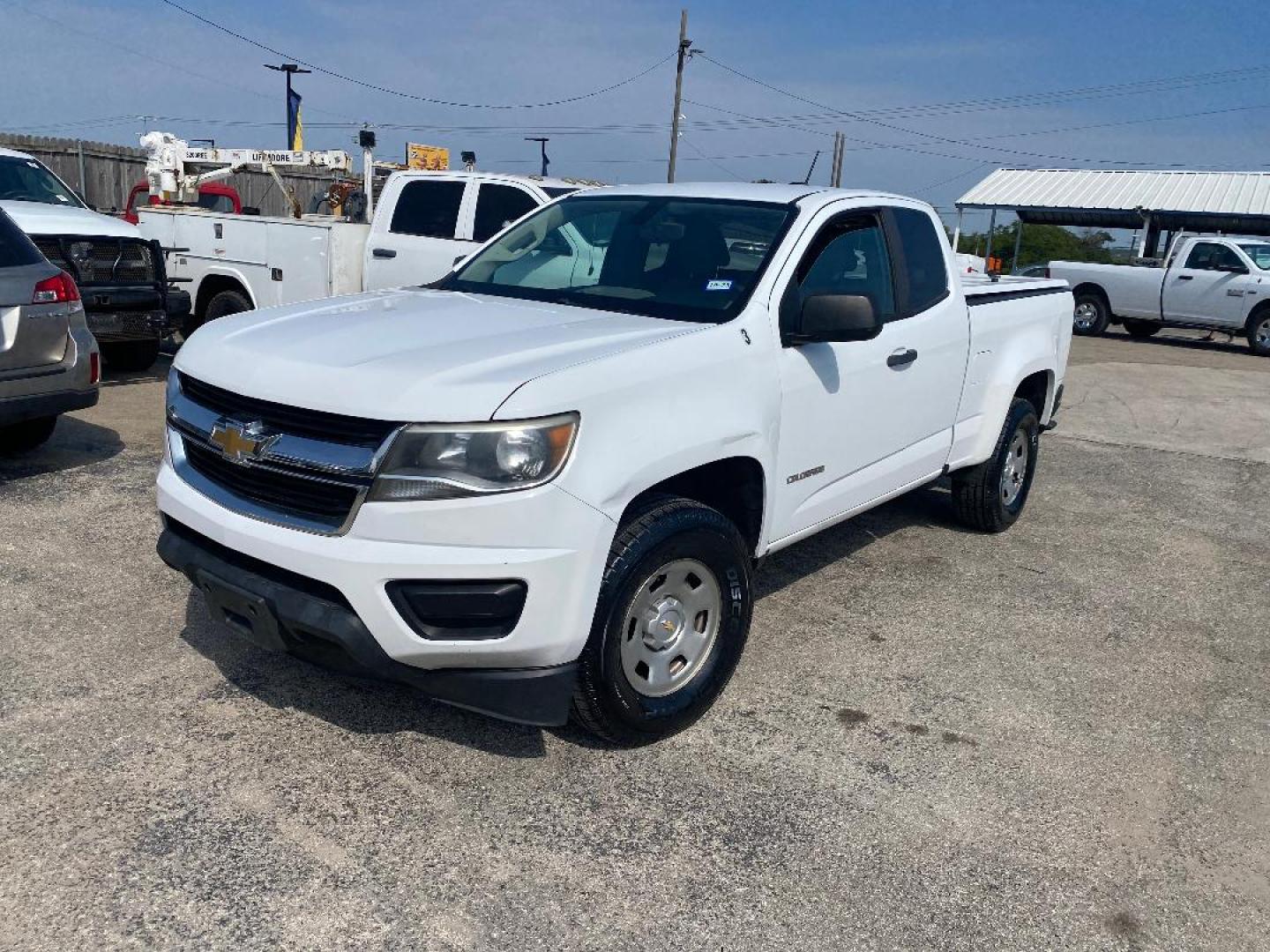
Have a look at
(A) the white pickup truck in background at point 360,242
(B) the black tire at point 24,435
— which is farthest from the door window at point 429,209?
(B) the black tire at point 24,435

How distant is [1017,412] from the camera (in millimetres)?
5961

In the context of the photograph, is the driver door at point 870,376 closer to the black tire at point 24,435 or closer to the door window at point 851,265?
the door window at point 851,265

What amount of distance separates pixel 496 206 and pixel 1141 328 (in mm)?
15546

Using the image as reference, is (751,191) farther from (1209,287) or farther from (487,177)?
(1209,287)

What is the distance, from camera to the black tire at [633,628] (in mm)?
3172

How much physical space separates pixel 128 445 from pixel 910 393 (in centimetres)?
500

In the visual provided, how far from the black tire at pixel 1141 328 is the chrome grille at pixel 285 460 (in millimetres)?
20138

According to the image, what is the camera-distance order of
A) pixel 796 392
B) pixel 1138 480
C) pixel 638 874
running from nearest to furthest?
pixel 638 874, pixel 796 392, pixel 1138 480

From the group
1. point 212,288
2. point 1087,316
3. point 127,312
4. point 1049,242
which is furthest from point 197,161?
point 1049,242

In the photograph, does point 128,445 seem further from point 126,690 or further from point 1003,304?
point 1003,304

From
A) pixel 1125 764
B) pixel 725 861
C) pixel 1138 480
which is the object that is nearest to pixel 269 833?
pixel 725 861

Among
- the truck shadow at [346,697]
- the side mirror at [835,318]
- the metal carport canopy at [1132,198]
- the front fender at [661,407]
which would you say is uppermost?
the metal carport canopy at [1132,198]

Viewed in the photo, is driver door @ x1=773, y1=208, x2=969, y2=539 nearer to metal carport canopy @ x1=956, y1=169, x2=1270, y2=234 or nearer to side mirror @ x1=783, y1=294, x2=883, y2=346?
side mirror @ x1=783, y1=294, x2=883, y2=346

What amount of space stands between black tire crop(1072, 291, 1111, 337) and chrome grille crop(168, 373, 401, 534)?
19.7 metres
